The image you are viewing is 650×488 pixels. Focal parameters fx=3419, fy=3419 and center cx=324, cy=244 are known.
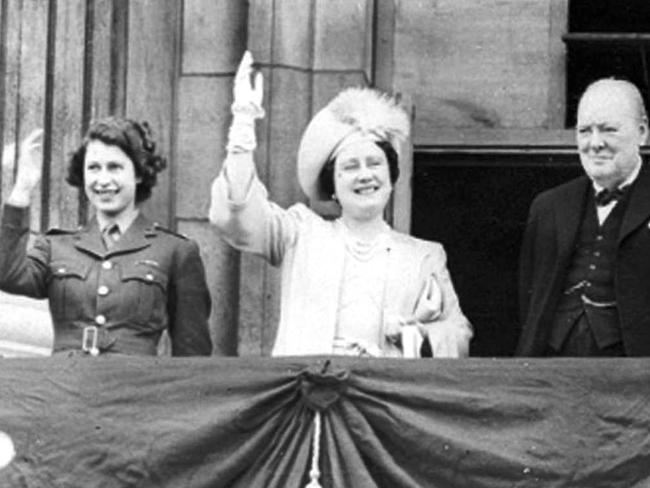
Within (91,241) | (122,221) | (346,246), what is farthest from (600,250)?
(91,241)

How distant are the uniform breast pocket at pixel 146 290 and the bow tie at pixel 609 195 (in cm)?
168

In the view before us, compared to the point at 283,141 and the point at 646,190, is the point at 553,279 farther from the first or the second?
the point at 283,141

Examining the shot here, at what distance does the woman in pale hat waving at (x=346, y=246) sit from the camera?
42.3 feet

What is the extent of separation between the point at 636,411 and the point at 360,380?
1002mm

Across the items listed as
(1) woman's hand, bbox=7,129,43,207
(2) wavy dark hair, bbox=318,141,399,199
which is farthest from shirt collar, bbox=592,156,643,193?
(1) woman's hand, bbox=7,129,43,207

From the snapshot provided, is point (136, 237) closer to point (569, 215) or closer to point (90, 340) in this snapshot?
point (90, 340)

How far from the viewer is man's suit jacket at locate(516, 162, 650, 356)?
41.9ft

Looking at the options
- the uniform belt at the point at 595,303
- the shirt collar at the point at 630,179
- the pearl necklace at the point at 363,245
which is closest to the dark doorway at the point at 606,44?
the shirt collar at the point at 630,179

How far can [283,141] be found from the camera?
14.6 m

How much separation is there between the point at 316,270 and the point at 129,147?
2.80 feet

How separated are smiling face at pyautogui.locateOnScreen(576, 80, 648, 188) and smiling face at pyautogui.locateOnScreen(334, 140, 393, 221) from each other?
0.77m

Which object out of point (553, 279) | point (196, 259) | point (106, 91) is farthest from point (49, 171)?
point (553, 279)

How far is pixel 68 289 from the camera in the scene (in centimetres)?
1300

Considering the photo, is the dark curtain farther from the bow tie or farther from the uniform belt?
the bow tie
